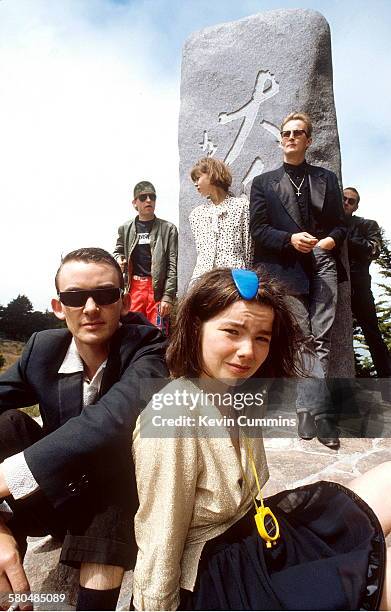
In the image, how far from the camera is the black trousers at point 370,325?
1923 millimetres

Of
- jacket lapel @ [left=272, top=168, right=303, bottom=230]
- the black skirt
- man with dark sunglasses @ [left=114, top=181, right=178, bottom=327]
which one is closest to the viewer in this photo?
the black skirt

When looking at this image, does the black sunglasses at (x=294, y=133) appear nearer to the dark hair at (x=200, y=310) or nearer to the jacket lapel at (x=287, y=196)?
the jacket lapel at (x=287, y=196)

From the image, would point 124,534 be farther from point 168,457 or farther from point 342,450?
point 342,450

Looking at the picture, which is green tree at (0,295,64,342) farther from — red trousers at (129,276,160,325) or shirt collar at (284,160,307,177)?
shirt collar at (284,160,307,177)

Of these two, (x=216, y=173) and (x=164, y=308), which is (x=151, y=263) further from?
(x=216, y=173)

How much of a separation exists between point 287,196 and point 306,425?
0.79 m

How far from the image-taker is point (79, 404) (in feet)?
2.45

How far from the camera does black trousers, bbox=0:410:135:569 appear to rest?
652 millimetres

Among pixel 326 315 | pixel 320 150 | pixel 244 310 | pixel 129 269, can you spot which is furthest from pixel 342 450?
pixel 320 150

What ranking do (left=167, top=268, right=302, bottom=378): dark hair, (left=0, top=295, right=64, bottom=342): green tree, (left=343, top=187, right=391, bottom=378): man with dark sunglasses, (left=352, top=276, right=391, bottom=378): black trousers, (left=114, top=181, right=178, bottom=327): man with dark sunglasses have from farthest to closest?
(left=352, top=276, right=391, bottom=378): black trousers < (left=343, top=187, right=391, bottom=378): man with dark sunglasses < (left=114, top=181, right=178, bottom=327): man with dark sunglasses < (left=0, top=295, right=64, bottom=342): green tree < (left=167, top=268, right=302, bottom=378): dark hair

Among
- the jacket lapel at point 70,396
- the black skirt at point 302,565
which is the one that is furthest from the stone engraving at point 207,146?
the black skirt at point 302,565

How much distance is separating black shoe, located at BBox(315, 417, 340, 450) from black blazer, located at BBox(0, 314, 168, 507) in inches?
38.6

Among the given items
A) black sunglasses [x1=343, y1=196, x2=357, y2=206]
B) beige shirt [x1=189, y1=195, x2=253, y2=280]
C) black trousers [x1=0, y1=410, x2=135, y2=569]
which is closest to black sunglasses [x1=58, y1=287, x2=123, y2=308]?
black trousers [x1=0, y1=410, x2=135, y2=569]

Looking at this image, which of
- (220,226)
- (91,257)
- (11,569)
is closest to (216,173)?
(220,226)
